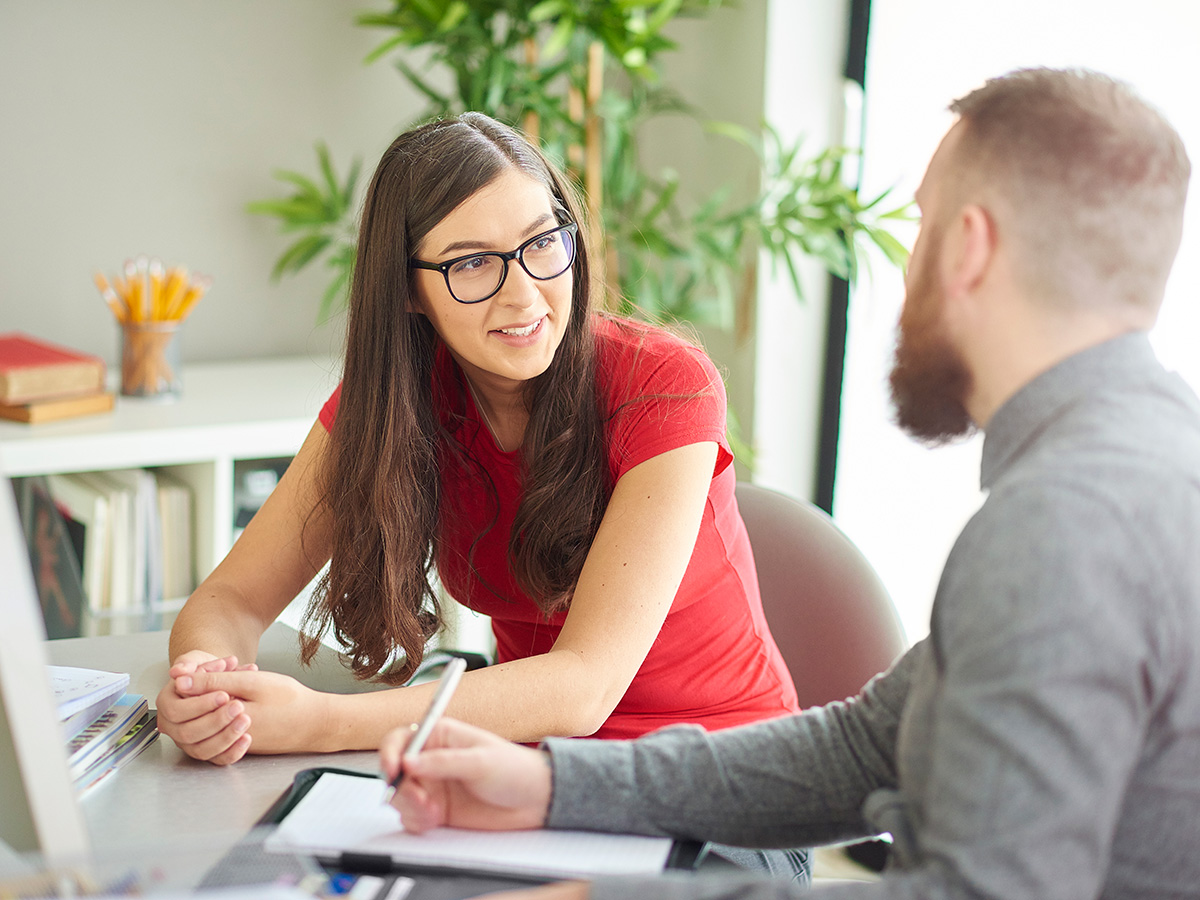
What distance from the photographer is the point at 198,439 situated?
2172mm

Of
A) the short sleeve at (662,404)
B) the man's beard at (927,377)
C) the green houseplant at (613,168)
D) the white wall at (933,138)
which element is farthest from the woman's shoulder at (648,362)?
the green houseplant at (613,168)

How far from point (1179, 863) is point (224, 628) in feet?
3.11

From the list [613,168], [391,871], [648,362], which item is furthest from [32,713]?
[613,168]

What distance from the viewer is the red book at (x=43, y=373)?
2.11 metres

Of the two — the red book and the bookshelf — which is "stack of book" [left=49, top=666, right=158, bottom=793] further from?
the red book

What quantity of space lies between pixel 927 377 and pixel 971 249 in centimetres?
10

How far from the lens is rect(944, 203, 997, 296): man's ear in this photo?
0.70 meters

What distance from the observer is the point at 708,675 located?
1262 millimetres

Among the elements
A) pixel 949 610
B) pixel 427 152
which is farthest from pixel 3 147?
pixel 949 610

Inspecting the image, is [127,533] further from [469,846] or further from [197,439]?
[469,846]

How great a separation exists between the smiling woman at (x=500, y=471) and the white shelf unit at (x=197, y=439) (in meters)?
0.73

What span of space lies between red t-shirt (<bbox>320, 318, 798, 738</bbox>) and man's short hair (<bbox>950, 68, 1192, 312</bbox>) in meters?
0.55

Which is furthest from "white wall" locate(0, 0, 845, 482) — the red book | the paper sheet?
the paper sheet

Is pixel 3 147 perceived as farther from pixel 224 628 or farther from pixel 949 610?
pixel 949 610
